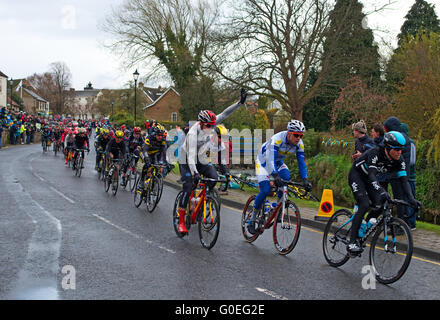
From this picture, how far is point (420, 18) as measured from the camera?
48344 millimetres

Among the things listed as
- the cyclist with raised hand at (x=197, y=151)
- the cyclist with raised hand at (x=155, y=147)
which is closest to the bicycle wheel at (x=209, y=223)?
the cyclist with raised hand at (x=197, y=151)

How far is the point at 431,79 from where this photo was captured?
15023 millimetres

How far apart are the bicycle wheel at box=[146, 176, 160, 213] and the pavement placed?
246cm

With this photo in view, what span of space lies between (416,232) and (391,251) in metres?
Result: 3.96

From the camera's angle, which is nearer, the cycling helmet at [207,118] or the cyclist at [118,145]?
the cycling helmet at [207,118]

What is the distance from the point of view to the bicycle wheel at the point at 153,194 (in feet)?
37.4

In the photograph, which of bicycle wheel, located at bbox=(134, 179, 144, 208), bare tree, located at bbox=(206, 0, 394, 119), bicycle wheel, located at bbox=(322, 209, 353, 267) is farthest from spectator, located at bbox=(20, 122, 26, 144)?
bicycle wheel, located at bbox=(322, 209, 353, 267)

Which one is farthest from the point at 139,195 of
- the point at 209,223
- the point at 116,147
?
the point at 209,223

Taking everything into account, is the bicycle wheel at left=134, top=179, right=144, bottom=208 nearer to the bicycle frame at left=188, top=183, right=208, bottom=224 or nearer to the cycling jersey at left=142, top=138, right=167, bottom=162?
the cycling jersey at left=142, top=138, right=167, bottom=162

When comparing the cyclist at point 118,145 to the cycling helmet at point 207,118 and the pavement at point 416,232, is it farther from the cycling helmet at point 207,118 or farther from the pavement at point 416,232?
the cycling helmet at point 207,118

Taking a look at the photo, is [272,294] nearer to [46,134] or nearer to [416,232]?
[416,232]

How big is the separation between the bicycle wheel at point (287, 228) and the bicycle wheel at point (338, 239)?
47cm

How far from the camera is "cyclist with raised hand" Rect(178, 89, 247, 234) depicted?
766 cm
